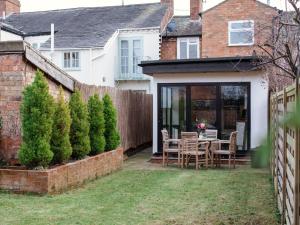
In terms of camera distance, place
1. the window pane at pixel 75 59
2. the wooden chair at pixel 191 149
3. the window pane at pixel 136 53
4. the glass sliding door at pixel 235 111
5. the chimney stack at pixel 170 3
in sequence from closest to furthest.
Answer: the wooden chair at pixel 191 149, the glass sliding door at pixel 235 111, the window pane at pixel 75 59, the window pane at pixel 136 53, the chimney stack at pixel 170 3

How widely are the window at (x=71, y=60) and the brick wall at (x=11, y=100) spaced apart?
594 inches

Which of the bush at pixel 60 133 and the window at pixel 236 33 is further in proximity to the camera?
the window at pixel 236 33

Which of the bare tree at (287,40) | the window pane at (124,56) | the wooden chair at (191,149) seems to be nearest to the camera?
the bare tree at (287,40)

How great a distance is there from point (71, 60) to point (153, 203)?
690 inches

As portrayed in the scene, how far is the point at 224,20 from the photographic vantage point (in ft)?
70.9

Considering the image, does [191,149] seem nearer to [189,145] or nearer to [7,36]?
[189,145]

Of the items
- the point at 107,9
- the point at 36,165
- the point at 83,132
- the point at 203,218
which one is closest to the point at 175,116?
the point at 83,132

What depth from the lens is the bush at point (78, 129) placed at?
29.3 ft

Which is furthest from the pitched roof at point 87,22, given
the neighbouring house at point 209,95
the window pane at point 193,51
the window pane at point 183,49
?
the neighbouring house at point 209,95

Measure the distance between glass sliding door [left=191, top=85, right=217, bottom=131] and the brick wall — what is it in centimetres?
Result: 611

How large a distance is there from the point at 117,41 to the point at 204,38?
506 cm

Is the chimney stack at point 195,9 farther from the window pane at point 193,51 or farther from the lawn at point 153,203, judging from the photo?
the lawn at point 153,203

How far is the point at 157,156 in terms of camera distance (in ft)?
43.3

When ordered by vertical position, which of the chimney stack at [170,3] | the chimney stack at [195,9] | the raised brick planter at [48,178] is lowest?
the raised brick planter at [48,178]
